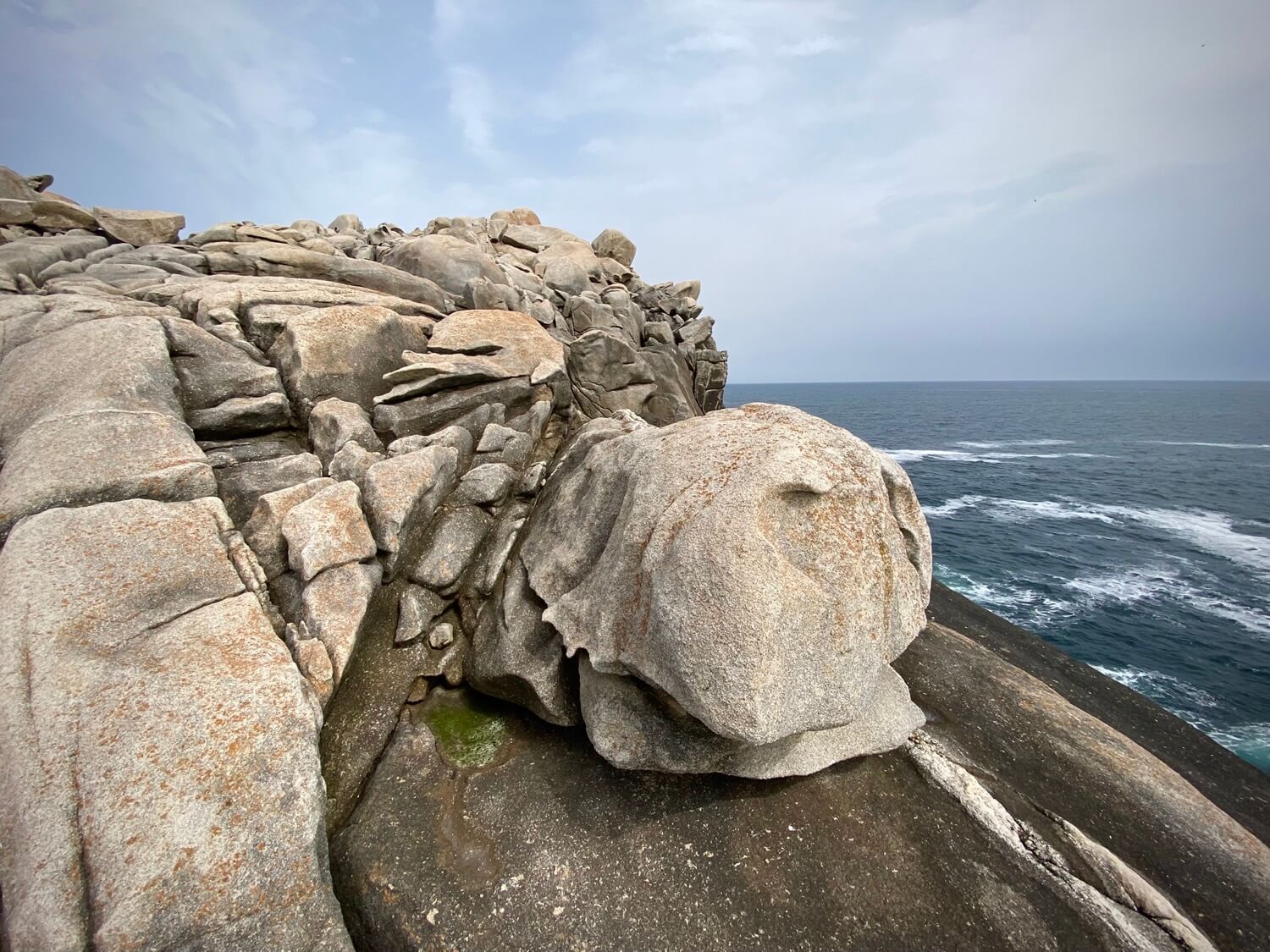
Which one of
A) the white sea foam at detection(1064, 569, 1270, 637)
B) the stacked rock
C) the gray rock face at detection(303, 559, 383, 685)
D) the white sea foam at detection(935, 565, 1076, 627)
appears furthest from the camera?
the white sea foam at detection(935, 565, 1076, 627)

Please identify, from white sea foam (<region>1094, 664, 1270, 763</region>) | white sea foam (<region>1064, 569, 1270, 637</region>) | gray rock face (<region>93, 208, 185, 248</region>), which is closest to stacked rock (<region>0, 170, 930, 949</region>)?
gray rock face (<region>93, 208, 185, 248</region>)

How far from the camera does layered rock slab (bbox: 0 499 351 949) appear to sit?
4.89m

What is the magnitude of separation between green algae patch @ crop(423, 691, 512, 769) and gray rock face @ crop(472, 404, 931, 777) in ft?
Result: 1.39

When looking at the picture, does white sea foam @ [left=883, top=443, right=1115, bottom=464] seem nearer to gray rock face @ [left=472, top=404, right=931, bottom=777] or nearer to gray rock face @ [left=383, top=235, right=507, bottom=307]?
gray rock face @ [left=383, top=235, right=507, bottom=307]

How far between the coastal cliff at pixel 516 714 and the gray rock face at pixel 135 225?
14767 mm

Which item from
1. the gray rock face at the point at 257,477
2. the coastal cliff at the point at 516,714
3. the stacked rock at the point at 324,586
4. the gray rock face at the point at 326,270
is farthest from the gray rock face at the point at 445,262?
the gray rock face at the point at 257,477

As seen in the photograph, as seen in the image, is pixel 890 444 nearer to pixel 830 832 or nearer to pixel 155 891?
pixel 830 832

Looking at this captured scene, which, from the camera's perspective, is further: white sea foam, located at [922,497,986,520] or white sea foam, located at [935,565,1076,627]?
white sea foam, located at [922,497,986,520]

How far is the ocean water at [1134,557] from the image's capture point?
19.8 m

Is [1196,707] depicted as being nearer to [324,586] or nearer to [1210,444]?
[324,586]

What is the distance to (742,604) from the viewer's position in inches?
244

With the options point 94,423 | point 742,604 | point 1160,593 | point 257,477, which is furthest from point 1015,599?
point 94,423

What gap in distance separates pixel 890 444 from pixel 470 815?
84934 mm

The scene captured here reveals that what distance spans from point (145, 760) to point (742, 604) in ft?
22.5
